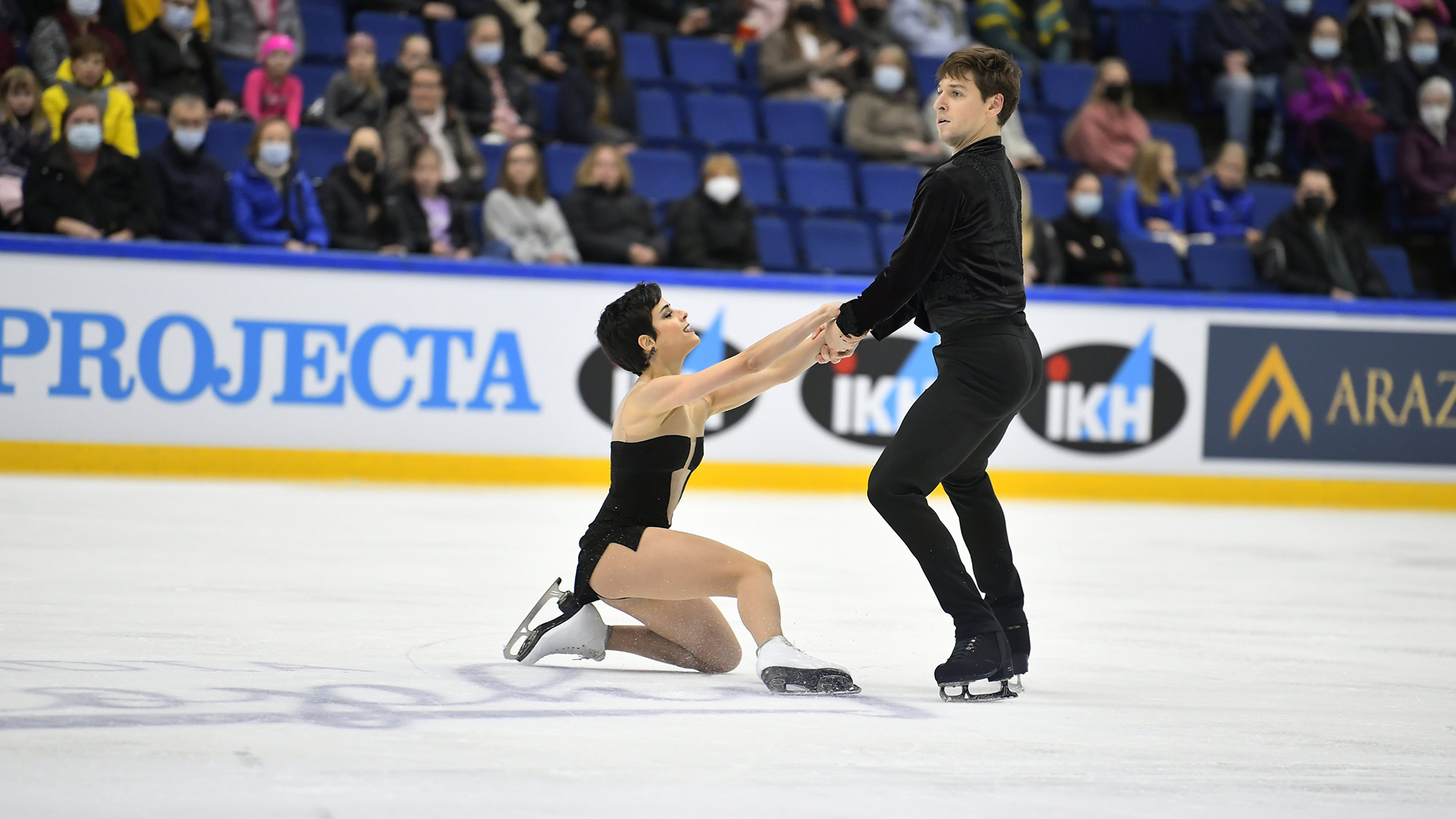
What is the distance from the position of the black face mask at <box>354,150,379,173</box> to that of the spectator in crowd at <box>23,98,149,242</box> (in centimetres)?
127

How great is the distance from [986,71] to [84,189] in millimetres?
6843

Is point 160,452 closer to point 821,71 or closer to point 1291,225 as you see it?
point 821,71

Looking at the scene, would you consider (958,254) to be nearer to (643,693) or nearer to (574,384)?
(643,693)

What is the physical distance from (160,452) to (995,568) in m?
6.26

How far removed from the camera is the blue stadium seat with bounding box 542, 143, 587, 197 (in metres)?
11.0

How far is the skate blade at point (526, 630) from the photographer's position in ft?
13.3

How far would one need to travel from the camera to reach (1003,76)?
3.84 m

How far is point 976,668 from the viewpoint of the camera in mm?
3768

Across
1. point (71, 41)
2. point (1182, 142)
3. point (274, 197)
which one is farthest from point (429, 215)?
point (1182, 142)

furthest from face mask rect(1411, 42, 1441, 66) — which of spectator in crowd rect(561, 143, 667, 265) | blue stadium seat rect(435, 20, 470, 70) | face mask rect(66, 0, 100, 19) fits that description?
face mask rect(66, 0, 100, 19)

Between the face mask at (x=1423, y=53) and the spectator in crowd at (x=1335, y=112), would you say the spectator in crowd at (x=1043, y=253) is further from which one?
the face mask at (x=1423, y=53)

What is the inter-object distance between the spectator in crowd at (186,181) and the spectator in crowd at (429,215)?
1010 millimetres

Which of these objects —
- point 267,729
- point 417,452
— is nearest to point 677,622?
point 267,729

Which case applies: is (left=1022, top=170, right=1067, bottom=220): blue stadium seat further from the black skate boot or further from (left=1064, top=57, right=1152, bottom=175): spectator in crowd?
the black skate boot
